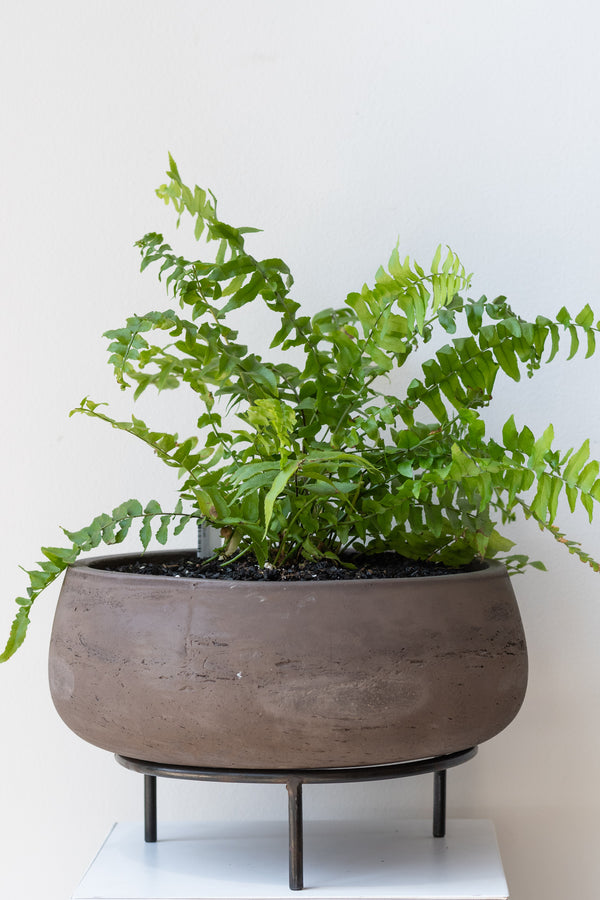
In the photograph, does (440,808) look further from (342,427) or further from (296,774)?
(342,427)

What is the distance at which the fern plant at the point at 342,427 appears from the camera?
82 centimetres

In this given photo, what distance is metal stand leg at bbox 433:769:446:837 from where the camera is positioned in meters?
0.99

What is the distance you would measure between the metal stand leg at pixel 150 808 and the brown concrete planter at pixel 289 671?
0.20 m

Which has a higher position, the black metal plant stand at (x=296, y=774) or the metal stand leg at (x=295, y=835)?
the black metal plant stand at (x=296, y=774)

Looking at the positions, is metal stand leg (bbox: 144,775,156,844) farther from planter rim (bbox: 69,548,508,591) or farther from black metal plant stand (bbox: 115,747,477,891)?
A: planter rim (bbox: 69,548,508,591)

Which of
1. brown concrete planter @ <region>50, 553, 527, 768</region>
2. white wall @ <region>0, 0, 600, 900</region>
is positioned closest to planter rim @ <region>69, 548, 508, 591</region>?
brown concrete planter @ <region>50, 553, 527, 768</region>

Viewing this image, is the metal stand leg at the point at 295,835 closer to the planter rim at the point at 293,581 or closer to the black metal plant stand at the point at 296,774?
the black metal plant stand at the point at 296,774

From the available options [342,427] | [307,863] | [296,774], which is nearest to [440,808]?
[307,863]

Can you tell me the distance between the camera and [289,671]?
0.72 m

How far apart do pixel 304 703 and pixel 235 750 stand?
7cm

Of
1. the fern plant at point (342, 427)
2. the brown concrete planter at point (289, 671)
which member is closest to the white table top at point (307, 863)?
the brown concrete planter at point (289, 671)

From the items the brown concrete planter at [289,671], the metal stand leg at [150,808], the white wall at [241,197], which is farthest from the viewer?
the white wall at [241,197]

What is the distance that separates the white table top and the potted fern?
6.2 inches

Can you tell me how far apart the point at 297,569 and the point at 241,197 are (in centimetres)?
51
